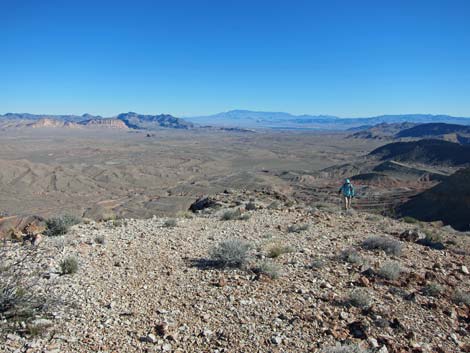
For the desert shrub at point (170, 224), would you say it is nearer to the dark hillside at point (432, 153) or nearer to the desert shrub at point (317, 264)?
the desert shrub at point (317, 264)

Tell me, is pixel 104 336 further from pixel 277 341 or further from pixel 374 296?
pixel 374 296

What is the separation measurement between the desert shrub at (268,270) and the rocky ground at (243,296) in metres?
0.02

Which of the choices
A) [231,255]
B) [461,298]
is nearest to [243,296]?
[231,255]

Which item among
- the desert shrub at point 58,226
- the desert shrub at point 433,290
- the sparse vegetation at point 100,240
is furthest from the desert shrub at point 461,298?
the desert shrub at point 58,226

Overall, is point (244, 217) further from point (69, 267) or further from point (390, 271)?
point (69, 267)

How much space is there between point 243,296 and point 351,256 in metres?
2.83

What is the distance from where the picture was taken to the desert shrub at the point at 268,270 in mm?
6660

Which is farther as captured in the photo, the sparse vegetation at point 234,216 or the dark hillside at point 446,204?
the dark hillside at point 446,204

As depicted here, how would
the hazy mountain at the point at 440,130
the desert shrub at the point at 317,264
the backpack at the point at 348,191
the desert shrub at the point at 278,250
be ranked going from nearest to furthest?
the desert shrub at the point at 317,264 < the desert shrub at the point at 278,250 < the backpack at the point at 348,191 < the hazy mountain at the point at 440,130

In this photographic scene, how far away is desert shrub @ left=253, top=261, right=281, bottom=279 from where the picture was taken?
6.66 m

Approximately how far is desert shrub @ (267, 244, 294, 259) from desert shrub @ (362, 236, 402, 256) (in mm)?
1888

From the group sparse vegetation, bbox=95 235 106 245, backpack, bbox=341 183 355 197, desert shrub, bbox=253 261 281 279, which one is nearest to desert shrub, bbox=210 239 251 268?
desert shrub, bbox=253 261 281 279

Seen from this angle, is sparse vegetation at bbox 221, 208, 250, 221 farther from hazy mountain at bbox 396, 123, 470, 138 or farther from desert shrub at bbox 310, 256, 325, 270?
hazy mountain at bbox 396, 123, 470, 138

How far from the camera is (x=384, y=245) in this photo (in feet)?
27.8
